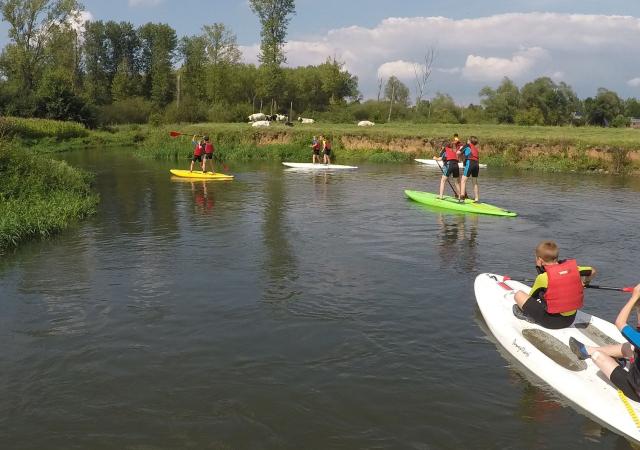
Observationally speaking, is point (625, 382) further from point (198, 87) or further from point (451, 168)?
point (198, 87)

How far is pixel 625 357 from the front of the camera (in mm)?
5434

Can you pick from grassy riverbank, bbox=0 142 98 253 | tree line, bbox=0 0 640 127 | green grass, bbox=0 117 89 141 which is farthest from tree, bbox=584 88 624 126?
grassy riverbank, bbox=0 142 98 253

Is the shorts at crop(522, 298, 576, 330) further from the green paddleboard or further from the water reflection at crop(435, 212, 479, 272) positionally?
the green paddleboard

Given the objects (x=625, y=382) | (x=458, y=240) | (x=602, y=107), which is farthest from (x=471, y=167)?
(x=602, y=107)

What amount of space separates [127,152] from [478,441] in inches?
1480

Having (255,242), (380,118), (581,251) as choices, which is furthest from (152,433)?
(380,118)

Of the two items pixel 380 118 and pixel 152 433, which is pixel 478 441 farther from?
pixel 380 118

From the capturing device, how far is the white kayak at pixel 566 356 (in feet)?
17.0

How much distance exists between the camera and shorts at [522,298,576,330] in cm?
655

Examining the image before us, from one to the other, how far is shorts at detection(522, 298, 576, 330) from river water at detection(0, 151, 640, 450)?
2.18 ft

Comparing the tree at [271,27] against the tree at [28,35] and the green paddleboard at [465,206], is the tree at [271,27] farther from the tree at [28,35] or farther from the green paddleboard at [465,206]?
the green paddleboard at [465,206]

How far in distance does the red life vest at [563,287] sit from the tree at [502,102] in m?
53.8

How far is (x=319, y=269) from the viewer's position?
34.0 ft

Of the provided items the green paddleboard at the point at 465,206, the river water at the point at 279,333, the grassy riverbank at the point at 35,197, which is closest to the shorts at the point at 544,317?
the river water at the point at 279,333
